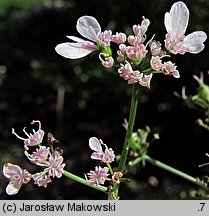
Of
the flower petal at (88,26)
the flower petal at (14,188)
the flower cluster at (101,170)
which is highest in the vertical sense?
the flower petal at (88,26)

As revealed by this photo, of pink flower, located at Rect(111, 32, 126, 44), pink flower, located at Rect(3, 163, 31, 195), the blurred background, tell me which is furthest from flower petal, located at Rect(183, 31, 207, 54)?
the blurred background

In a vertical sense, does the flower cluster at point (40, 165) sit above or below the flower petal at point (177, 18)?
below

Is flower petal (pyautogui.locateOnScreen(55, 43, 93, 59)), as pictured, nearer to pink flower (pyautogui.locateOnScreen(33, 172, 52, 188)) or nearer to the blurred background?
pink flower (pyautogui.locateOnScreen(33, 172, 52, 188))

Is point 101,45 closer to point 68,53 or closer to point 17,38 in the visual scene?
point 68,53

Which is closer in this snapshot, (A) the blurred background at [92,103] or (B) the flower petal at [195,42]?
(B) the flower petal at [195,42]

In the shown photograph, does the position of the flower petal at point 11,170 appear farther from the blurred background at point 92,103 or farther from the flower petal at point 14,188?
the blurred background at point 92,103

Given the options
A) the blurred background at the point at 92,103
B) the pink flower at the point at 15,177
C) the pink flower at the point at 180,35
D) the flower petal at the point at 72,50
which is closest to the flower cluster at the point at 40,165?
the pink flower at the point at 15,177

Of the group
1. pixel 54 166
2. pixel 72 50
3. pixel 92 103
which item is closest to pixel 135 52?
pixel 72 50
